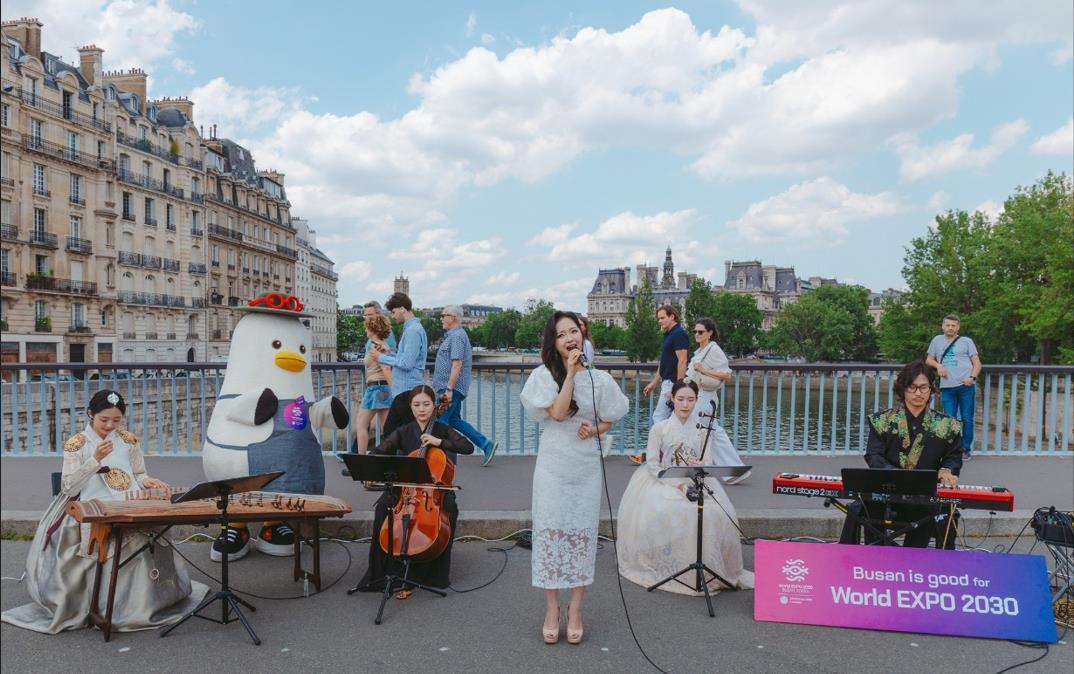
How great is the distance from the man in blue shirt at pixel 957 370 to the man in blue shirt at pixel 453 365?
18.7ft

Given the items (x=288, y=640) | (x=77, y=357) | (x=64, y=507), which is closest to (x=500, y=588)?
(x=288, y=640)

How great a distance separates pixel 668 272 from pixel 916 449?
14190cm

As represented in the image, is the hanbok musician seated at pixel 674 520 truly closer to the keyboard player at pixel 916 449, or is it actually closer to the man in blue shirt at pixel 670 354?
the keyboard player at pixel 916 449

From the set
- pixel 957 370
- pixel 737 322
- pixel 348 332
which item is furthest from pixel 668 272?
pixel 957 370

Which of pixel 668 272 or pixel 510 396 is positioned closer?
pixel 510 396

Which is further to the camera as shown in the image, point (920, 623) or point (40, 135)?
point (40, 135)

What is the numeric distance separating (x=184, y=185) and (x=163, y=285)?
9537 millimetres

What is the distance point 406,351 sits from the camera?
785 centimetres

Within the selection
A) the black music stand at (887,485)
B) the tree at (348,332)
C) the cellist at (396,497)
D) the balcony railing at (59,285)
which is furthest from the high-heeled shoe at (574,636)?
the tree at (348,332)

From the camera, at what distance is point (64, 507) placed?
14.8 feet

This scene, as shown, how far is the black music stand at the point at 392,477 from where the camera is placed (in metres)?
4.71

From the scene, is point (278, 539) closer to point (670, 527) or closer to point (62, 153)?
point (670, 527)

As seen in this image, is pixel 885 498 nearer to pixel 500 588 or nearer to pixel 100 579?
pixel 500 588

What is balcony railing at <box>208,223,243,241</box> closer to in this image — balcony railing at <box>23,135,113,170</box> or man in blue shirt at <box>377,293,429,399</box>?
balcony railing at <box>23,135,113,170</box>
